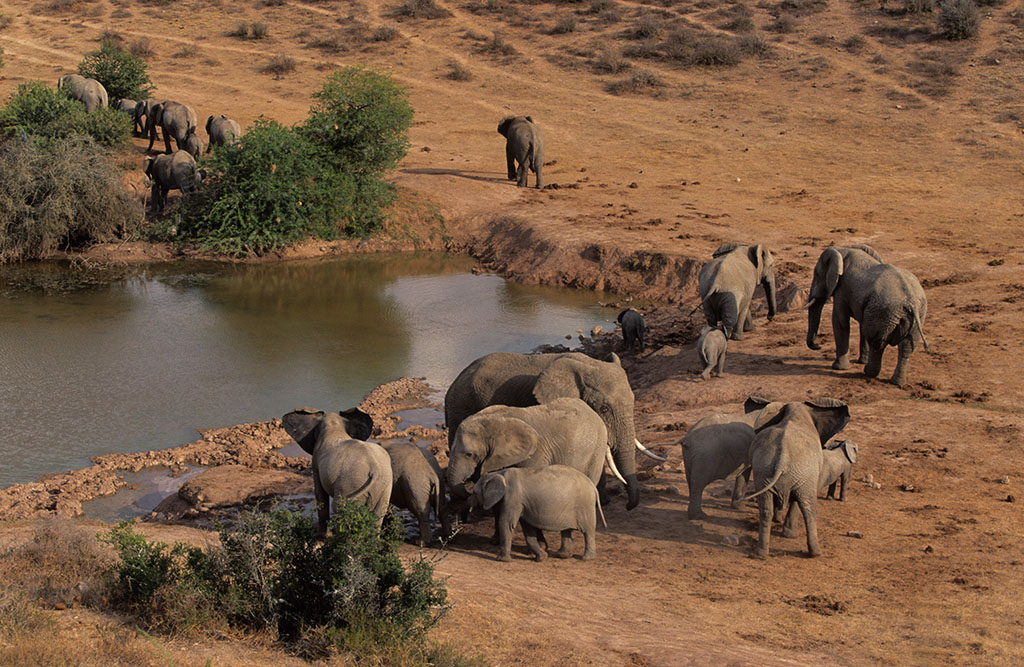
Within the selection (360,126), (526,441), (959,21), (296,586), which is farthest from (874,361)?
(959,21)

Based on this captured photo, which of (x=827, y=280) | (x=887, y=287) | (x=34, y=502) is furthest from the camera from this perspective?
(x=827, y=280)

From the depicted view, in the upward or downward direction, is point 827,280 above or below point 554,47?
below

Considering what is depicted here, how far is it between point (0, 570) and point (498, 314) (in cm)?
1055

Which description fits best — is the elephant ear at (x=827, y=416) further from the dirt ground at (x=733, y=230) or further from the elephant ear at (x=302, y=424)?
the elephant ear at (x=302, y=424)

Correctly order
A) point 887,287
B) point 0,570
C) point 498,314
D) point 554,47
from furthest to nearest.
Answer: point 554,47, point 498,314, point 887,287, point 0,570

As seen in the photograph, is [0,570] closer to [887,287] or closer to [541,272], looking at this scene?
[887,287]

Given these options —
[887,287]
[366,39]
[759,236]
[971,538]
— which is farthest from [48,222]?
[366,39]

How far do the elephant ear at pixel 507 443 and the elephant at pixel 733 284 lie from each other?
5.38 meters

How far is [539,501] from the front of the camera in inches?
307

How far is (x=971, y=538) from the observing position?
7.98 meters

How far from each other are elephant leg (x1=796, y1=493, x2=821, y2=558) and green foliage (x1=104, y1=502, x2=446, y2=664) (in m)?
2.98

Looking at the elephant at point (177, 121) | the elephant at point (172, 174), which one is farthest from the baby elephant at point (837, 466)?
the elephant at point (177, 121)

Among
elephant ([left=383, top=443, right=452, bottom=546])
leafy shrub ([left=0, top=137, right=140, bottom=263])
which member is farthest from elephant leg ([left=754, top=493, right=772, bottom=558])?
leafy shrub ([left=0, top=137, right=140, bottom=263])

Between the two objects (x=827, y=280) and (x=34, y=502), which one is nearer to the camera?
(x=34, y=502)
